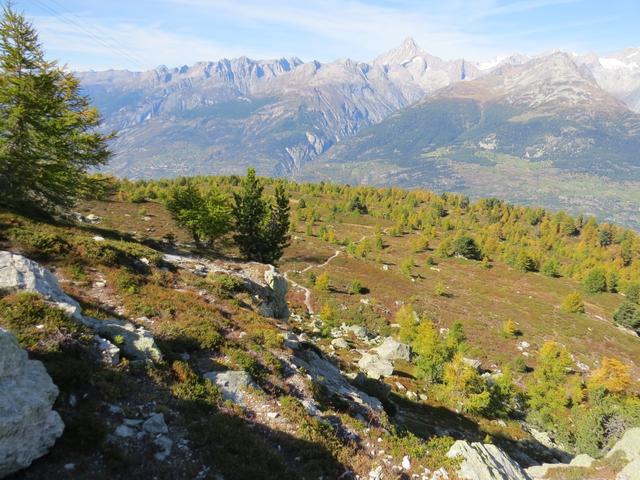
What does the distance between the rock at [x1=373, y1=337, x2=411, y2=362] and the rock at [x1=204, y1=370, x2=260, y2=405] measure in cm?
3431

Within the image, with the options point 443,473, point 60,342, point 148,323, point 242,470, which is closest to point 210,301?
point 148,323

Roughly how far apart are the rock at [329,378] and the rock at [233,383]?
414cm

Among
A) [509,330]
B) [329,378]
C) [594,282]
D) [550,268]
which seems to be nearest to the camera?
[329,378]

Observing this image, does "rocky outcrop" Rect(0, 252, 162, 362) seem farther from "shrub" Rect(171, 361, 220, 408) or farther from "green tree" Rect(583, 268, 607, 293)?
"green tree" Rect(583, 268, 607, 293)

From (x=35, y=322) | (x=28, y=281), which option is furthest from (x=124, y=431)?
(x=28, y=281)

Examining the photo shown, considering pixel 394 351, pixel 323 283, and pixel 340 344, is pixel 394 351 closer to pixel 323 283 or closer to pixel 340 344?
pixel 340 344

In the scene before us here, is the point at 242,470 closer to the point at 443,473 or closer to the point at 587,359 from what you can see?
the point at 443,473

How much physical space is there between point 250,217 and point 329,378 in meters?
33.3

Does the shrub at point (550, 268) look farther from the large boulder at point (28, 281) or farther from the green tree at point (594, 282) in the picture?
the large boulder at point (28, 281)

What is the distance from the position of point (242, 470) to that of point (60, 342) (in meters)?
7.20

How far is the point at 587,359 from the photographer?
63750 millimetres

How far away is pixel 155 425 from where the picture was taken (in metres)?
11.4

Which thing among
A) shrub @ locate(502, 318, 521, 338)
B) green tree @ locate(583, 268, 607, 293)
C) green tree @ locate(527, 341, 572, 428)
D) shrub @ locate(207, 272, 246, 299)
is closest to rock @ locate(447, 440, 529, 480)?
shrub @ locate(207, 272, 246, 299)

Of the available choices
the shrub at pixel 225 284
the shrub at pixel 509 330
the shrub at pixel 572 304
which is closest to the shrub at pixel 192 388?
the shrub at pixel 225 284
